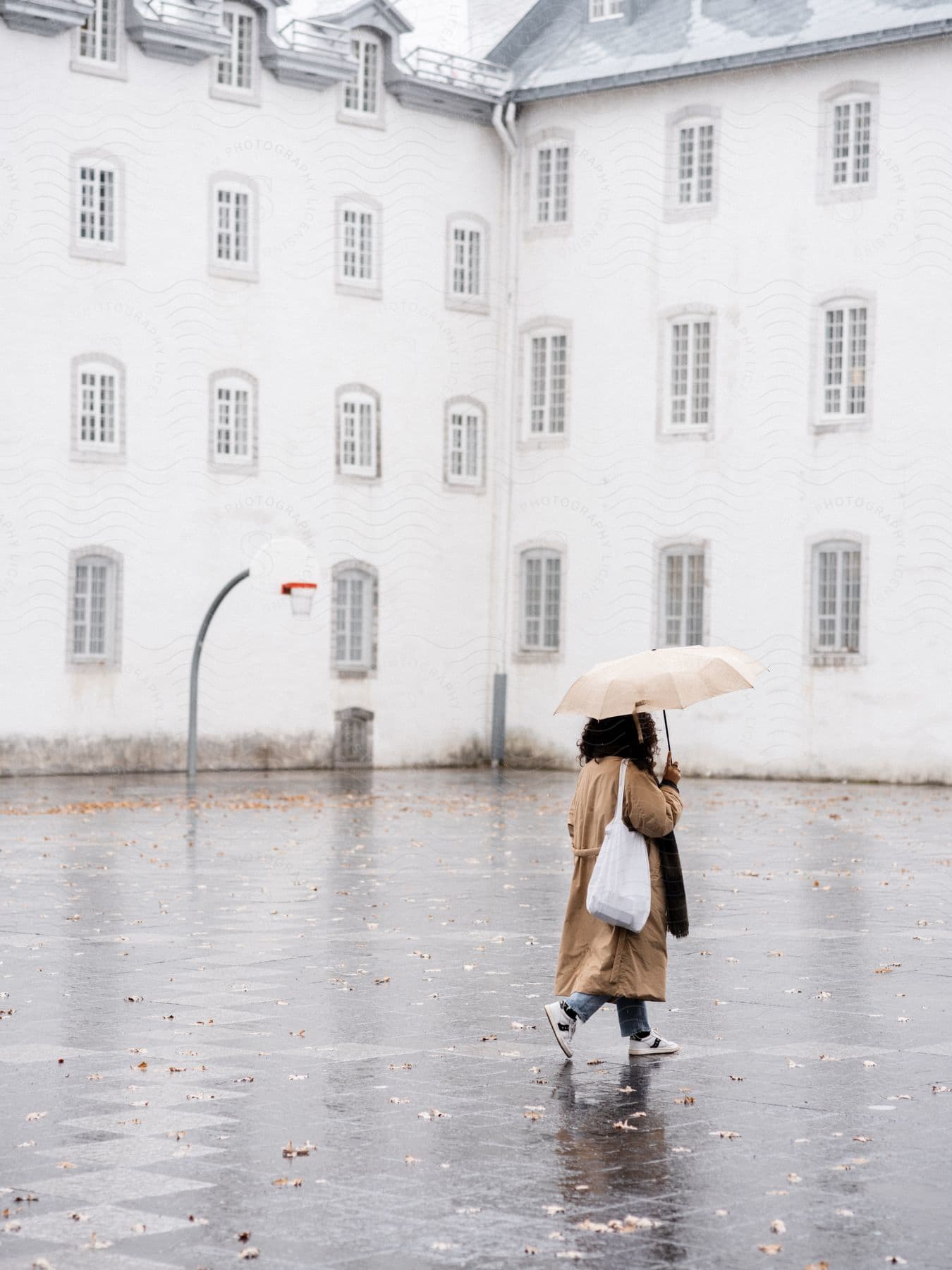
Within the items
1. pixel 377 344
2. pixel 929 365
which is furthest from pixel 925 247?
pixel 377 344

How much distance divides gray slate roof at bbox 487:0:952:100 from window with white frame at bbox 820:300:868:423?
13.7ft

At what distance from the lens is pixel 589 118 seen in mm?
38344

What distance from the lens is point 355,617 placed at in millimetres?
37719

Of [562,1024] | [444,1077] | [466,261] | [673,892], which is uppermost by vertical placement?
[466,261]

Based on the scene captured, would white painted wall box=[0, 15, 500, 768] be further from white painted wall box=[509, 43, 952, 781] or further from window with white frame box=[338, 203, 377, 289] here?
white painted wall box=[509, 43, 952, 781]

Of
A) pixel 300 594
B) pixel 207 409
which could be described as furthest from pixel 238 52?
pixel 300 594

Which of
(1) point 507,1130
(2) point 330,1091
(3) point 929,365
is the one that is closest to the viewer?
(1) point 507,1130

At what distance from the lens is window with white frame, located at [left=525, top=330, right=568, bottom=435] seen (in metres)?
38.7

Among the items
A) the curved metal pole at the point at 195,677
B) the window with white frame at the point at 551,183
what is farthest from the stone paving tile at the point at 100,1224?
the window with white frame at the point at 551,183

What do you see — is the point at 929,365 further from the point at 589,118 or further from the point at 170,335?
the point at 170,335

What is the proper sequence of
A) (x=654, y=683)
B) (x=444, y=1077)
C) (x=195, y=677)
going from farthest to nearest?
(x=195, y=677)
(x=654, y=683)
(x=444, y=1077)

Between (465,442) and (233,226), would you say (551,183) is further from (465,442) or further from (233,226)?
(233,226)

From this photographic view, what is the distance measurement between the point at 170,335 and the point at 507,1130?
28445mm

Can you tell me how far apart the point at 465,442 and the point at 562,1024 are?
2989cm
